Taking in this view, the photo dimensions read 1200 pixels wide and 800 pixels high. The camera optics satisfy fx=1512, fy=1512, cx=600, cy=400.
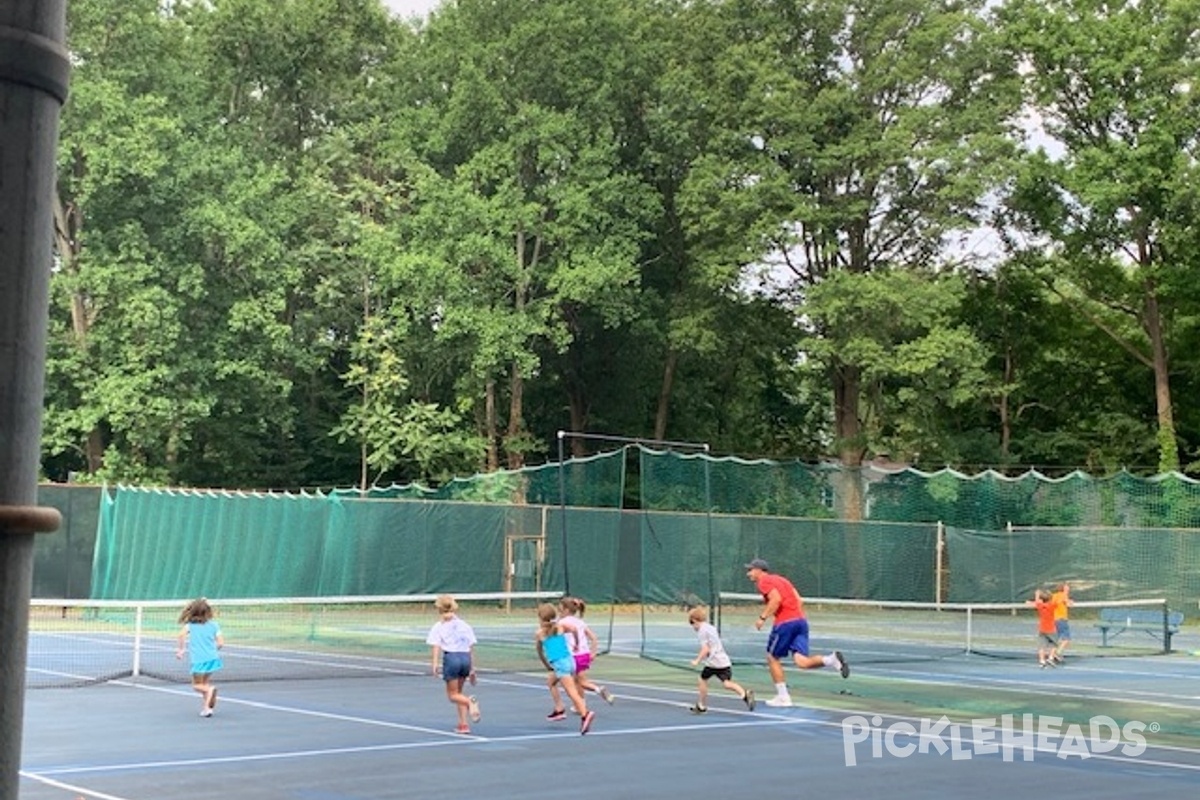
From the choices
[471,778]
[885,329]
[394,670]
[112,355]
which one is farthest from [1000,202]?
[471,778]

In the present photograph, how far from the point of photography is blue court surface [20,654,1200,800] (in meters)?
10.8

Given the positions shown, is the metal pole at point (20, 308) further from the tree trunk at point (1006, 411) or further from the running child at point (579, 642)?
the tree trunk at point (1006, 411)

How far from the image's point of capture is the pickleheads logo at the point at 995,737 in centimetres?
1310

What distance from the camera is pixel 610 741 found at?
44.1 feet

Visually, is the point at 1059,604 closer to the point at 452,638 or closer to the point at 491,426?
the point at 452,638

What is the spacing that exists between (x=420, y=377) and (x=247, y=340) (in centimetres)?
591

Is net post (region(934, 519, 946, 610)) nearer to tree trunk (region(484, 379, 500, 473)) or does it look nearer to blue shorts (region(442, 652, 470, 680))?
tree trunk (region(484, 379, 500, 473))

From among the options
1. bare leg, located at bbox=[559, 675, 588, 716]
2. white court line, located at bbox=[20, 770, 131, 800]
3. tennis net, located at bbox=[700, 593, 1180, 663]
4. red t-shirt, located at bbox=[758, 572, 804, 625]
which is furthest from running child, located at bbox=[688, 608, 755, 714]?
tennis net, located at bbox=[700, 593, 1180, 663]

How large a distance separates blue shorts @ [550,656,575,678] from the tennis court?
534 mm

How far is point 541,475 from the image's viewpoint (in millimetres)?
37281

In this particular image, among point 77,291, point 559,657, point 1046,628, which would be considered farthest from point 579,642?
point 77,291

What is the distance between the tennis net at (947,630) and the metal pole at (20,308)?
2145 centimetres

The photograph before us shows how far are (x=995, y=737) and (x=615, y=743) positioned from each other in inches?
143

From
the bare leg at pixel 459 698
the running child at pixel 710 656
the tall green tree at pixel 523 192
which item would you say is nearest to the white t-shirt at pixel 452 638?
the bare leg at pixel 459 698
